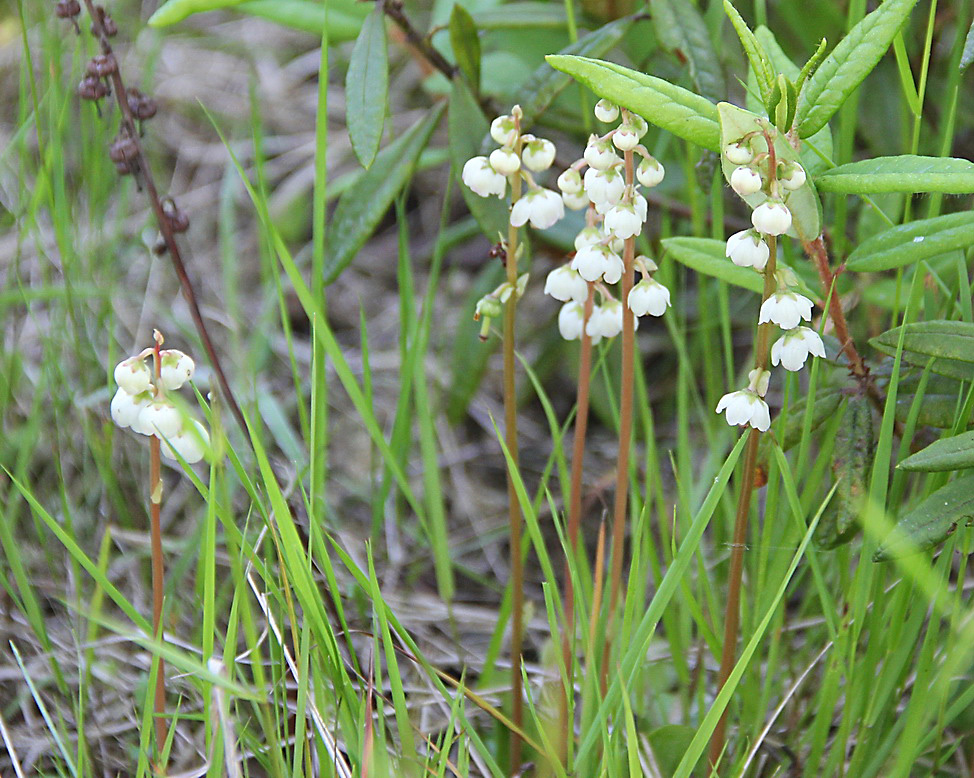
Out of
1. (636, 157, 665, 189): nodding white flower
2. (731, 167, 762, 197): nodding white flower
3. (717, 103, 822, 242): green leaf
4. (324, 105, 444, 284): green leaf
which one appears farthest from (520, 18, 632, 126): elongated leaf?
(731, 167, 762, 197): nodding white flower

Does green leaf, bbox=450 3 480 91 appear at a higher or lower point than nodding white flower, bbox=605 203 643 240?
higher

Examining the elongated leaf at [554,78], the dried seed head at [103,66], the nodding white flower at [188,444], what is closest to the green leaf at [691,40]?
the elongated leaf at [554,78]

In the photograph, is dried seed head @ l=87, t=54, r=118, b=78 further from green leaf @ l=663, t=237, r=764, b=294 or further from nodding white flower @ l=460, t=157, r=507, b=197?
green leaf @ l=663, t=237, r=764, b=294

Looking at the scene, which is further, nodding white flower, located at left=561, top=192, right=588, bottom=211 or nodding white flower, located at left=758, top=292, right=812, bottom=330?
nodding white flower, located at left=561, top=192, right=588, bottom=211

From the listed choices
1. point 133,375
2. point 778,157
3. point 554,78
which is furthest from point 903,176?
point 133,375

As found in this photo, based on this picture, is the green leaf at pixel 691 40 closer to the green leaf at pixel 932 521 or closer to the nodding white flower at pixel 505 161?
the nodding white flower at pixel 505 161

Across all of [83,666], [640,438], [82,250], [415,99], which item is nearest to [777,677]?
[640,438]
